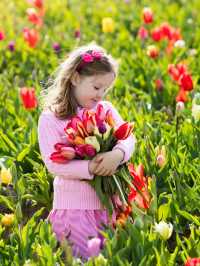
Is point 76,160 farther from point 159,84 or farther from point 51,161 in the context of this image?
point 159,84

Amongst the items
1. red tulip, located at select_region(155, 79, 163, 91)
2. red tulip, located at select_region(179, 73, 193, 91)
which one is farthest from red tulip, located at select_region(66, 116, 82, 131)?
red tulip, located at select_region(155, 79, 163, 91)

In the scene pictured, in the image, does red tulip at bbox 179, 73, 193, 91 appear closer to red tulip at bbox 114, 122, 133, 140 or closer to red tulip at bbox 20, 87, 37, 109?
red tulip at bbox 20, 87, 37, 109

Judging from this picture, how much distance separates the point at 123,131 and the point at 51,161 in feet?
1.07

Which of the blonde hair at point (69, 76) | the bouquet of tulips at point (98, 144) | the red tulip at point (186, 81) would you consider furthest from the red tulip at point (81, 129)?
the red tulip at point (186, 81)

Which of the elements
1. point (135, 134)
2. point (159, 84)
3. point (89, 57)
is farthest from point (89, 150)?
point (159, 84)

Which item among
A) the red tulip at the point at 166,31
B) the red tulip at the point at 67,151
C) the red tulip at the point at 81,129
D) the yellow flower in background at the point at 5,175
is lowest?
the yellow flower in background at the point at 5,175

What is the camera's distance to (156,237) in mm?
2855

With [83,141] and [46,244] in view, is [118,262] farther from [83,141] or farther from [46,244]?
[83,141]

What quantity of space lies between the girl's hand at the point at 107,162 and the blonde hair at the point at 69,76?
0.93 ft

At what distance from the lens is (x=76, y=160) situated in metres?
3.07

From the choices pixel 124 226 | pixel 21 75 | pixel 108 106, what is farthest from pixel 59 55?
pixel 124 226

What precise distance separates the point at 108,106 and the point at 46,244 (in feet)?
2.55

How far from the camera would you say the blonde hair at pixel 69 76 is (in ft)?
10.3

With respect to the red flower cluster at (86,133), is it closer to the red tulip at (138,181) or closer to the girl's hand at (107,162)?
the girl's hand at (107,162)
